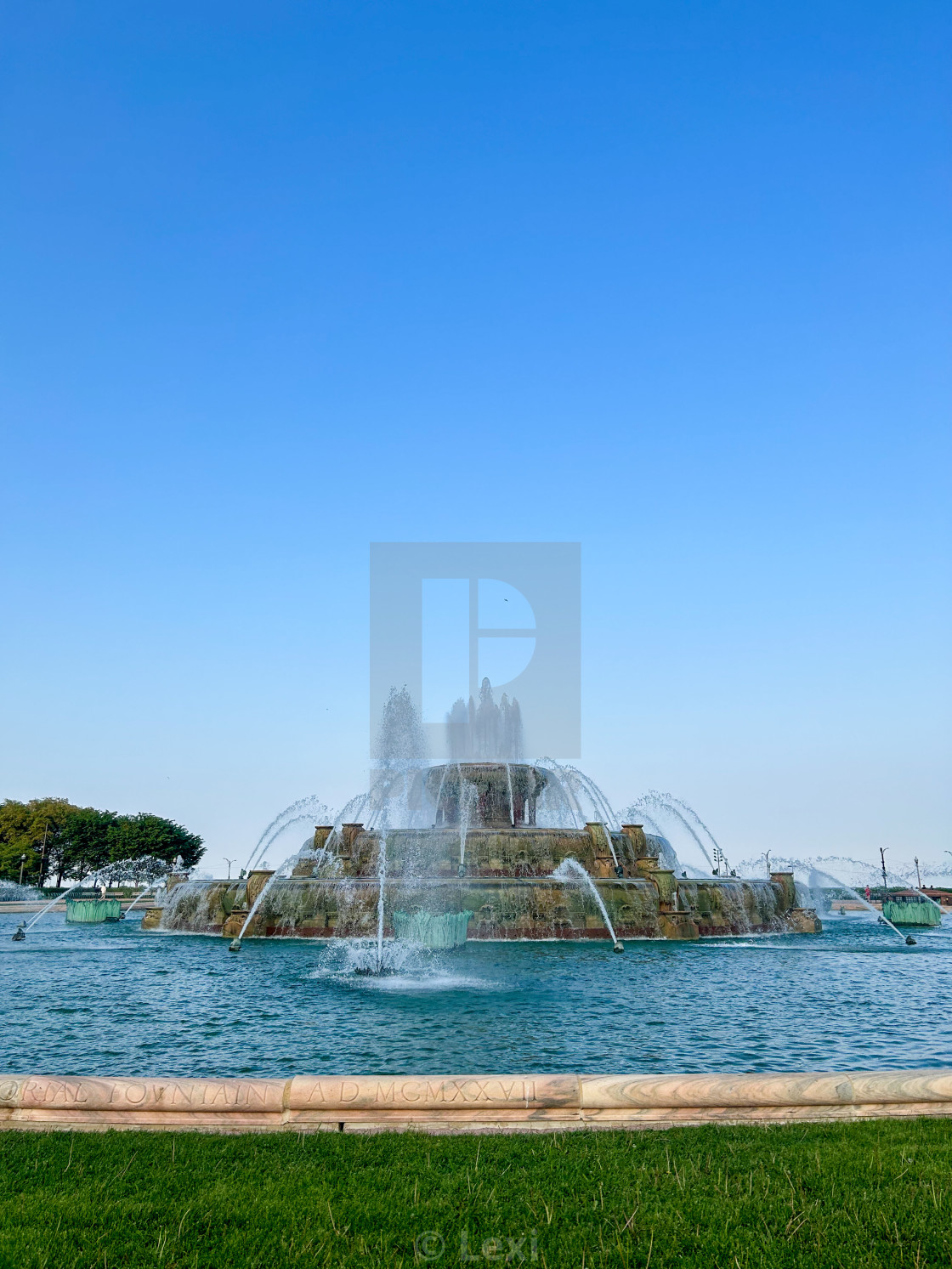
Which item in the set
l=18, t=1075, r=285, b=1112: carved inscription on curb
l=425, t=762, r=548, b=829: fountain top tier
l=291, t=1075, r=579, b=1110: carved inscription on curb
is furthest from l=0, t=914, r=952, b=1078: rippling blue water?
l=425, t=762, r=548, b=829: fountain top tier

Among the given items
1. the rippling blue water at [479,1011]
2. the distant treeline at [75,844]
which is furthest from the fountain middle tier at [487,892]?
the distant treeline at [75,844]

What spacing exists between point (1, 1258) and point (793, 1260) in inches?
179

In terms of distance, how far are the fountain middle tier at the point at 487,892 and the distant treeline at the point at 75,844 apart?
159ft

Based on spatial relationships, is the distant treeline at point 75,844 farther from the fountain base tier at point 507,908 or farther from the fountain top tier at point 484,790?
the fountain base tier at point 507,908

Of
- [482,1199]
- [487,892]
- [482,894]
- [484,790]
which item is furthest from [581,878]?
[482,1199]

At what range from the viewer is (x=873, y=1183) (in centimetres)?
621

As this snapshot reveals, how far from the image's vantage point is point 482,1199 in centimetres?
596

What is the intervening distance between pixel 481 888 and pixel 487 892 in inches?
9.7

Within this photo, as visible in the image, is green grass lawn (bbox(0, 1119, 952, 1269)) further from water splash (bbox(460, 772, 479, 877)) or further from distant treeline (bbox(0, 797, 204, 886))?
distant treeline (bbox(0, 797, 204, 886))

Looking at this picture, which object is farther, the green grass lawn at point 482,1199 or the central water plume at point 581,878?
the central water plume at point 581,878

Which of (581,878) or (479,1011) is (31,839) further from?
(479,1011)

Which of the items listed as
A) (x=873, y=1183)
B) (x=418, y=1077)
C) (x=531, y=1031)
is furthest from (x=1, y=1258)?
(x=531, y=1031)

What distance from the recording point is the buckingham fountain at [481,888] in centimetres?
2845

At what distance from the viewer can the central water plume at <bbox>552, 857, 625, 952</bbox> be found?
1123 inches
